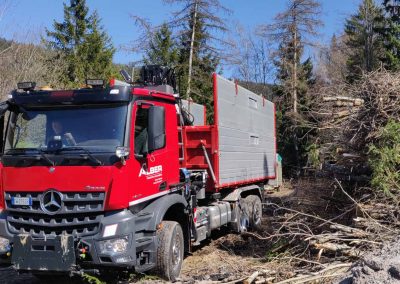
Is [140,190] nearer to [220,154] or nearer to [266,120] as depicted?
[220,154]

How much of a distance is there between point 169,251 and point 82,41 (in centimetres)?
2465

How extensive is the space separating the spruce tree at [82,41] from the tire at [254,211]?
17.6 metres

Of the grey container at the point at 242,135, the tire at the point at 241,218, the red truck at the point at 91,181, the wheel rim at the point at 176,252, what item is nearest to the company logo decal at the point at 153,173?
the red truck at the point at 91,181

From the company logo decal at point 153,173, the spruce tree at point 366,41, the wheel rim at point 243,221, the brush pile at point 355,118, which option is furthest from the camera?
the spruce tree at point 366,41

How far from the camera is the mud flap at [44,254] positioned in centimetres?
550

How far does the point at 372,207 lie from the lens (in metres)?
7.46

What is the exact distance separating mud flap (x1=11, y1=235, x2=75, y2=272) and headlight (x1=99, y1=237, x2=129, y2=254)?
13.7 inches

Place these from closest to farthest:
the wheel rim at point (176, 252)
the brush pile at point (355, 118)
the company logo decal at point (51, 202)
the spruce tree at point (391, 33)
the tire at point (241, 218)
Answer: the company logo decal at point (51, 202)
the wheel rim at point (176, 252)
the brush pile at point (355, 118)
the tire at point (241, 218)
the spruce tree at point (391, 33)

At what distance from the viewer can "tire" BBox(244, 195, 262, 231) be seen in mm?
11562

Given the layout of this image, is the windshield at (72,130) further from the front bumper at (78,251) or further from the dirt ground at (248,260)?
the dirt ground at (248,260)

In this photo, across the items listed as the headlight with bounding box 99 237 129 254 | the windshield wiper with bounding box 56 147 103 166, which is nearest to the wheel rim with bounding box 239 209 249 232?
the headlight with bounding box 99 237 129 254

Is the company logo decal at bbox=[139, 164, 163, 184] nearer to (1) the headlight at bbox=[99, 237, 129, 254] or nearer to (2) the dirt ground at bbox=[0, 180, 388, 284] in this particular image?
(1) the headlight at bbox=[99, 237, 129, 254]

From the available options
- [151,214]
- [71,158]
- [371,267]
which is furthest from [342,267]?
[71,158]

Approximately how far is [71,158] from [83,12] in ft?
82.9
